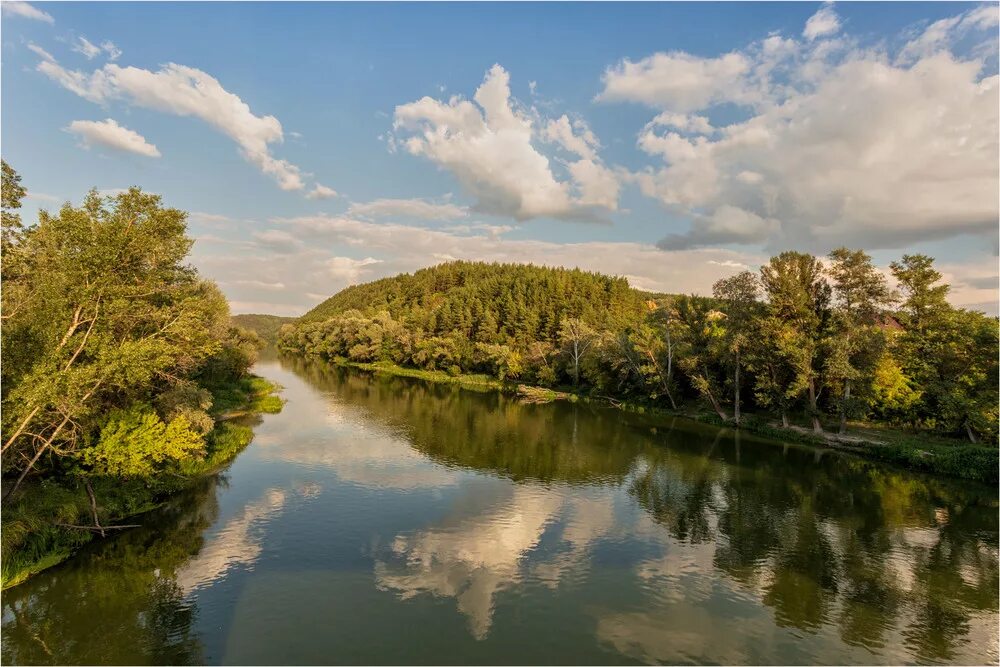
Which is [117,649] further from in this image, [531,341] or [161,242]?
[531,341]

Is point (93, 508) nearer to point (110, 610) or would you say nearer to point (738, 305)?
point (110, 610)

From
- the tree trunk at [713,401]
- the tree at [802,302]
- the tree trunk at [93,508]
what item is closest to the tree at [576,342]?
the tree trunk at [713,401]

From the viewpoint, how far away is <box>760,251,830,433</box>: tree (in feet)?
149

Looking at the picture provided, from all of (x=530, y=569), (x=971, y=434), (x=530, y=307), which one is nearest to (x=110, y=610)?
(x=530, y=569)

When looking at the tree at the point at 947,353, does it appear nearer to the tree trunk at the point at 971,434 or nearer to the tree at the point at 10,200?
the tree trunk at the point at 971,434

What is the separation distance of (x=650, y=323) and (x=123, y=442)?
55.7 meters

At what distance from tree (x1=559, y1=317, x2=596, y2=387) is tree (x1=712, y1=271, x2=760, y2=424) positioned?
2877 cm

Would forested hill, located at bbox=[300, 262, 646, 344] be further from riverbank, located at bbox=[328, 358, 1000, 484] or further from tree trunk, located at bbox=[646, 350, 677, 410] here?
riverbank, located at bbox=[328, 358, 1000, 484]

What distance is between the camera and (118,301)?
2025cm

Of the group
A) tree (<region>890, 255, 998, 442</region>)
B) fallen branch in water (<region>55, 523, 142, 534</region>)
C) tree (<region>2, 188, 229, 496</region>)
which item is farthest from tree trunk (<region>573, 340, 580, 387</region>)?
fallen branch in water (<region>55, 523, 142, 534</region>)

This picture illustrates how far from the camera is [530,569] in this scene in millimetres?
21422

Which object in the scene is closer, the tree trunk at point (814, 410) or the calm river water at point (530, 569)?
the calm river water at point (530, 569)

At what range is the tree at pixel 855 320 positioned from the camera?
42375 mm

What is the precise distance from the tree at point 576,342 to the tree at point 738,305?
28775mm
